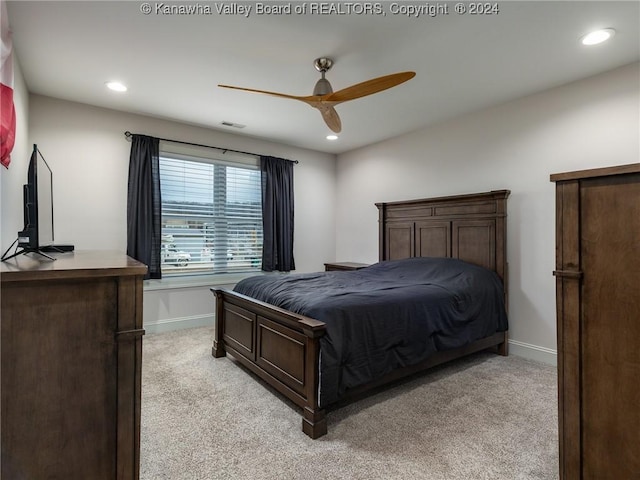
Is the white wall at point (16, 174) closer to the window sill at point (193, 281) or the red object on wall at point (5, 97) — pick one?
the red object on wall at point (5, 97)

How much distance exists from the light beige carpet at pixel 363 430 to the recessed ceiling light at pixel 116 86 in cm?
262

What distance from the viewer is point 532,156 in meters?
3.31

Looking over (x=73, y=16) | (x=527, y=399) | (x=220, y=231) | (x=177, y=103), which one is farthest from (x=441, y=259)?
(x=73, y=16)

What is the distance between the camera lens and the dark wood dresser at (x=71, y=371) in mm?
963

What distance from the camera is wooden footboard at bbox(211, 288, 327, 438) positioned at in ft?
6.46

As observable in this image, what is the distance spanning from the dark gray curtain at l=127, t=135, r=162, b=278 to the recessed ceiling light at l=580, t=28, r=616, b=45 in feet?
13.6

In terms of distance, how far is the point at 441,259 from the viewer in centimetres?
371

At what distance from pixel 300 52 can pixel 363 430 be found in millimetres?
2672

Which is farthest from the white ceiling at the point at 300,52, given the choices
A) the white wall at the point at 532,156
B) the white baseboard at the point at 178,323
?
the white baseboard at the point at 178,323

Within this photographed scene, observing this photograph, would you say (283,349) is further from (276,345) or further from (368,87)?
(368,87)

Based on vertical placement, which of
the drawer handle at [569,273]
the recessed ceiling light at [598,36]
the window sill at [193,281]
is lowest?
the window sill at [193,281]

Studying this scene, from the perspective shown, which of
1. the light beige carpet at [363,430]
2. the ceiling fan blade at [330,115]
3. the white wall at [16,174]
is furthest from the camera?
the ceiling fan blade at [330,115]

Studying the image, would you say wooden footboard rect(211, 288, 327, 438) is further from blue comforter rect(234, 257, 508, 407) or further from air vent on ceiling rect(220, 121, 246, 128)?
air vent on ceiling rect(220, 121, 246, 128)

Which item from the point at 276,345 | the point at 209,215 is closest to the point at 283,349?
the point at 276,345
